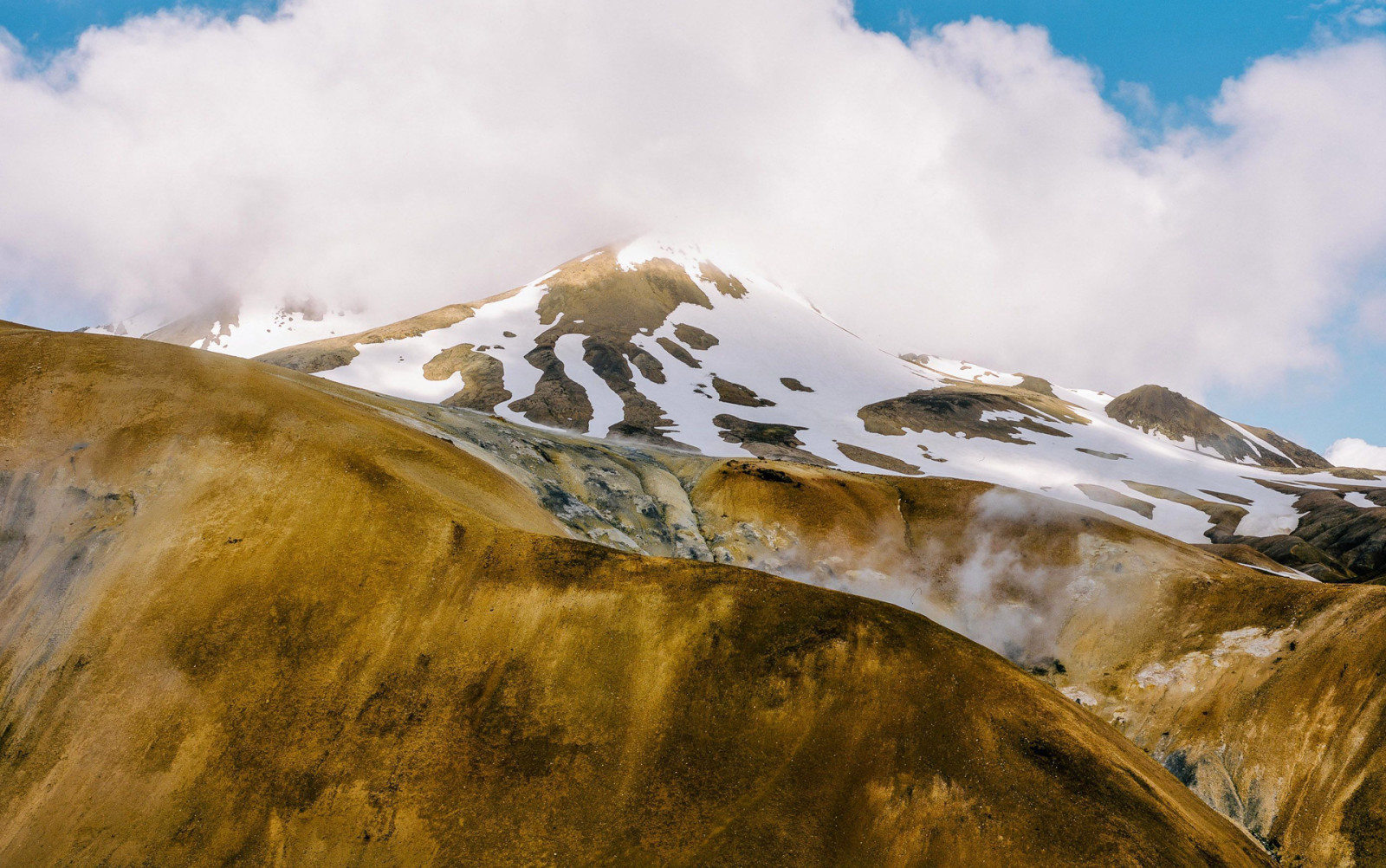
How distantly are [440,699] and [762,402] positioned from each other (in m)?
117

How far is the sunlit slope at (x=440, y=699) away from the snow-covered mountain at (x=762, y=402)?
257 ft

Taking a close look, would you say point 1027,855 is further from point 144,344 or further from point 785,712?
point 144,344

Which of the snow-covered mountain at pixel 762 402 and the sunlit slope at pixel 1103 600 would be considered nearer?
the sunlit slope at pixel 1103 600

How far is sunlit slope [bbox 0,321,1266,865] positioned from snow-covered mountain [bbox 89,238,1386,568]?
257ft

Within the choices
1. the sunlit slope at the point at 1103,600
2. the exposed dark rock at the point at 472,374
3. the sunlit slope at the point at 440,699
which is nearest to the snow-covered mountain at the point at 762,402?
the exposed dark rock at the point at 472,374

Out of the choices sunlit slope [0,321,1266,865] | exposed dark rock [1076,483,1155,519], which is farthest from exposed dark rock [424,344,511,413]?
exposed dark rock [1076,483,1155,519]

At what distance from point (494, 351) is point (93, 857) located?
122 meters

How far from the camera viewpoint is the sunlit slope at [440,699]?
17.9 m

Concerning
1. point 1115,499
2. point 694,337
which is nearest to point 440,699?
point 1115,499

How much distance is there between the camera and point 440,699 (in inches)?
811

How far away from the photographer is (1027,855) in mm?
16734

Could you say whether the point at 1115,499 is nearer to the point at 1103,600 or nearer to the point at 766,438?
the point at 766,438

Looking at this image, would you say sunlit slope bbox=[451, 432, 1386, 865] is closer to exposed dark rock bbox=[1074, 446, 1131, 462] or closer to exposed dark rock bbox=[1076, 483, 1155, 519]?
exposed dark rock bbox=[1076, 483, 1155, 519]

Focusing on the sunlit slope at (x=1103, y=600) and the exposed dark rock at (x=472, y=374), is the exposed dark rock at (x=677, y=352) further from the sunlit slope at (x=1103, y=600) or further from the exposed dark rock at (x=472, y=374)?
the sunlit slope at (x=1103, y=600)
